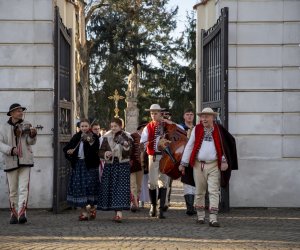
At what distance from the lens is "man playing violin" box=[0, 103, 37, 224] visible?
1269 cm

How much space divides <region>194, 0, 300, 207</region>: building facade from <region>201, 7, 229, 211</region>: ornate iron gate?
0.83 ft

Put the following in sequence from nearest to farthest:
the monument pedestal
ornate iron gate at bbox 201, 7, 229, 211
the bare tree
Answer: ornate iron gate at bbox 201, 7, 229, 211, the bare tree, the monument pedestal

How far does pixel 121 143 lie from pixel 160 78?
41.9 metres

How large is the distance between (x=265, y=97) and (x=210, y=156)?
3.36 metres

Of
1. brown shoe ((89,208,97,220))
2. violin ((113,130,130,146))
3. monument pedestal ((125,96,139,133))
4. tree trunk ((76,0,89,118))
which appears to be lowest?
brown shoe ((89,208,97,220))

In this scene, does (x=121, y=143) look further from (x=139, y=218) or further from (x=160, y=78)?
(x=160, y=78)

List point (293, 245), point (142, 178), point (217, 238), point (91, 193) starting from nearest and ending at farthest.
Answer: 1. point (293, 245)
2. point (217, 238)
3. point (91, 193)
4. point (142, 178)

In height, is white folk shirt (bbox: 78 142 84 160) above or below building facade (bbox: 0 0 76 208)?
below

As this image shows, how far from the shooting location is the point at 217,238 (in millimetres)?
10312

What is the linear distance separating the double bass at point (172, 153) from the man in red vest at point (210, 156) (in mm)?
867

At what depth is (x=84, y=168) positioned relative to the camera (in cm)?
1330

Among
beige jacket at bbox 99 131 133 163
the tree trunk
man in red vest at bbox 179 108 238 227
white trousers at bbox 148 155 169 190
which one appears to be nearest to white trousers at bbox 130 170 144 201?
white trousers at bbox 148 155 169 190

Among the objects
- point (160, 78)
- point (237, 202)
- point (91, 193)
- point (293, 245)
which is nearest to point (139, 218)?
point (91, 193)

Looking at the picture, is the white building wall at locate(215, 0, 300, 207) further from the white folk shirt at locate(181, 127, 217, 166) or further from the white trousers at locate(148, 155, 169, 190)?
the white folk shirt at locate(181, 127, 217, 166)
